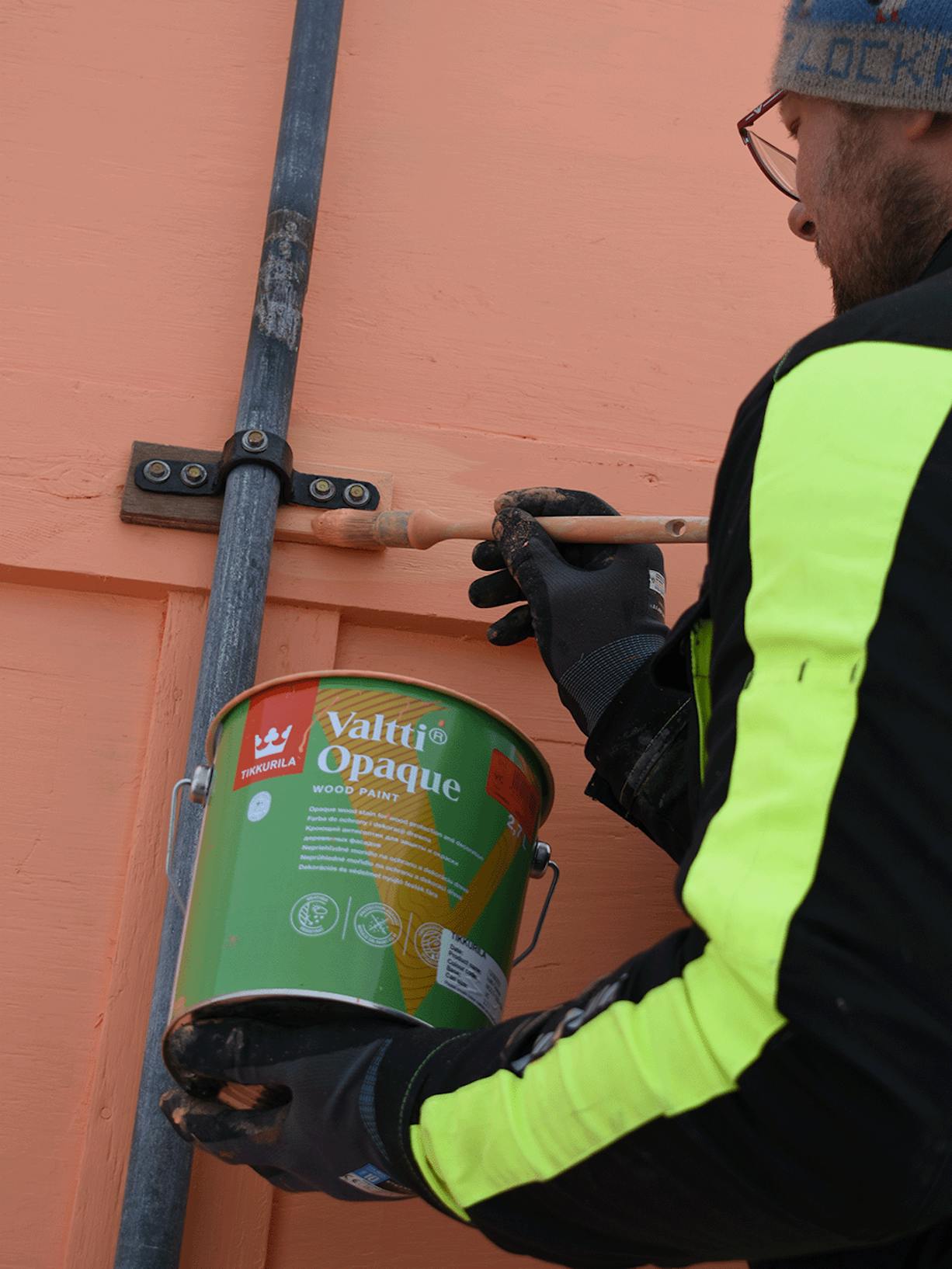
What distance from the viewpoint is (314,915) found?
5.93 ft

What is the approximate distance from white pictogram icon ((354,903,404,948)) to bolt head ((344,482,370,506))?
94cm

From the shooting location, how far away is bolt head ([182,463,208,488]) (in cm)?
254

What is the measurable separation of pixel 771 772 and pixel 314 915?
0.71 m

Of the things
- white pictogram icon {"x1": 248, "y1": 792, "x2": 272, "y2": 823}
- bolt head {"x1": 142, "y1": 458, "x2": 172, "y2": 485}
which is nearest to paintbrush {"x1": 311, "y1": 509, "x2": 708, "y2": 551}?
bolt head {"x1": 142, "y1": 458, "x2": 172, "y2": 485}

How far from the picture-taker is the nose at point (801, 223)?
2004mm

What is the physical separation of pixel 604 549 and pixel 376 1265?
3.58 feet

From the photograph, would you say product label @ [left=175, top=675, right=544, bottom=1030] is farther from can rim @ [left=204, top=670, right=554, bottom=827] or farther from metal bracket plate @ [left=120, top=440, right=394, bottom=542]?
metal bracket plate @ [left=120, top=440, right=394, bottom=542]

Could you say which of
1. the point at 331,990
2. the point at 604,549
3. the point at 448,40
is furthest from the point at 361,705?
the point at 448,40

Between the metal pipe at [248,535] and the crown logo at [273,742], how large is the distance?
0.33 meters

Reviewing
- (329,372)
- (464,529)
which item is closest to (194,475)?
(329,372)

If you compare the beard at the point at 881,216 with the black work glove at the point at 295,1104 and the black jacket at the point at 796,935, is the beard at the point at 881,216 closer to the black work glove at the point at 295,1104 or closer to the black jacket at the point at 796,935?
the black jacket at the point at 796,935

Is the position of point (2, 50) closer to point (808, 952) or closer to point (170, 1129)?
point (170, 1129)

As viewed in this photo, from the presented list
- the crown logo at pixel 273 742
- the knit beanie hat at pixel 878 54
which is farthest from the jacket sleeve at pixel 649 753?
the knit beanie hat at pixel 878 54

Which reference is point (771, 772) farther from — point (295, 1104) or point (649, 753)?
point (649, 753)
